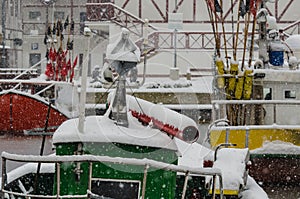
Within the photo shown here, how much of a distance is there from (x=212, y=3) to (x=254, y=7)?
2.16ft

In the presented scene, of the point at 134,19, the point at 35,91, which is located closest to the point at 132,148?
the point at 35,91

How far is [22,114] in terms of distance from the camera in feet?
47.5

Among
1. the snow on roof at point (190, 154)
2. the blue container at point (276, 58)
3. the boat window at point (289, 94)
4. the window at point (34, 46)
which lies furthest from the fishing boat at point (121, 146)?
the window at point (34, 46)

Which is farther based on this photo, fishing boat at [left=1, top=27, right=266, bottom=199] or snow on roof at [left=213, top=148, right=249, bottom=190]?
snow on roof at [left=213, top=148, right=249, bottom=190]

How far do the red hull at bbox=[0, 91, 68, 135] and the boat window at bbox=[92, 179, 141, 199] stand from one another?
9.69 meters

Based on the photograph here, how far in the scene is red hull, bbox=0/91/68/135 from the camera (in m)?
14.4

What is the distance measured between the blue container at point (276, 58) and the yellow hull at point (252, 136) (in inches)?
53.6

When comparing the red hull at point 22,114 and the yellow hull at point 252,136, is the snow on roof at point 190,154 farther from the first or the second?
the red hull at point 22,114

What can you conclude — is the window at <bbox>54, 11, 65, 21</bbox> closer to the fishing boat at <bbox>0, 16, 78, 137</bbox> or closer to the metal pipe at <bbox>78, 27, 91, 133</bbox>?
the fishing boat at <bbox>0, 16, 78, 137</bbox>

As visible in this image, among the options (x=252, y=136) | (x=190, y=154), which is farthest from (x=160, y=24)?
(x=190, y=154)

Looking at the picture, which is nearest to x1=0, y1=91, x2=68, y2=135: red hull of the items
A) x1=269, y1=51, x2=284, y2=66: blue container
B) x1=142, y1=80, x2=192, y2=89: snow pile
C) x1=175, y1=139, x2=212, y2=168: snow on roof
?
x1=142, y1=80, x2=192, y2=89: snow pile

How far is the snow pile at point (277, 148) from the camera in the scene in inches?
328

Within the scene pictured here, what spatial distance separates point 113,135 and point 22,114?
→ 10.1 meters

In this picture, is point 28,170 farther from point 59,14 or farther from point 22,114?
point 59,14
